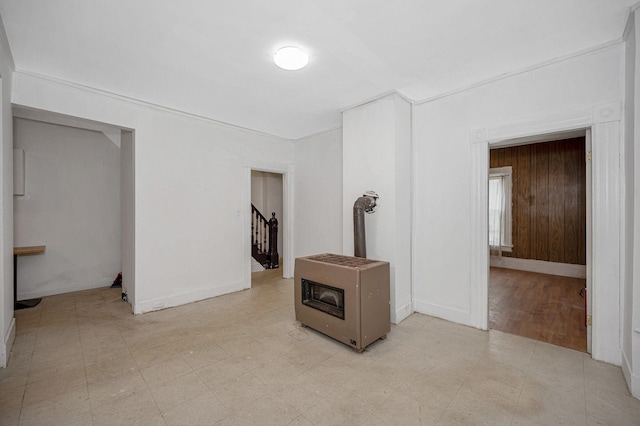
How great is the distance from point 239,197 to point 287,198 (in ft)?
3.54

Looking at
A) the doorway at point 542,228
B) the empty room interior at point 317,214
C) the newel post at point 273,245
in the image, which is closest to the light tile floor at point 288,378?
the empty room interior at point 317,214

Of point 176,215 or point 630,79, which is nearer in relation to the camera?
point 630,79

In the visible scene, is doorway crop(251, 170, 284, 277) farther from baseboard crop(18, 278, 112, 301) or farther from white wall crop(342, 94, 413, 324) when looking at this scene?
white wall crop(342, 94, 413, 324)

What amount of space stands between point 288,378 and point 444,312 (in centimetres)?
211

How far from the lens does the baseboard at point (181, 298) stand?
360 cm

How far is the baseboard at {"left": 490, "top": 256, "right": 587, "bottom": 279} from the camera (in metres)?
5.39

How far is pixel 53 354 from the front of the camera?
2.58 m

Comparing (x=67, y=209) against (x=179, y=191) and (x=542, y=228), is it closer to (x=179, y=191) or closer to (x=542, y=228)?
(x=179, y=191)

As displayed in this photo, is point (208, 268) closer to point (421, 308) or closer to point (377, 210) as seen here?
point (377, 210)

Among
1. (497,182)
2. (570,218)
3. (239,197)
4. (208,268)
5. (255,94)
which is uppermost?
(255,94)

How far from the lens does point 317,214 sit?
5039 millimetres

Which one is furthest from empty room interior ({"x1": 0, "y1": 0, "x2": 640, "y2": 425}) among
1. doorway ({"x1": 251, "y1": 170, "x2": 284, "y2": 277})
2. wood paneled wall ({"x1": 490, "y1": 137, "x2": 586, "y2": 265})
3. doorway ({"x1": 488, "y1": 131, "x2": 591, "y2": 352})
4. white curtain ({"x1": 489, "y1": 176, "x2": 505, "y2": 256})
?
doorway ({"x1": 251, "y1": 170, "x2": 284, "y2": 277})

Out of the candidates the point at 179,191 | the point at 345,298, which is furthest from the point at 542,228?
the point at 179,191

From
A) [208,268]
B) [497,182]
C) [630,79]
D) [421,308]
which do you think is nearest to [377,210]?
[421,308]
